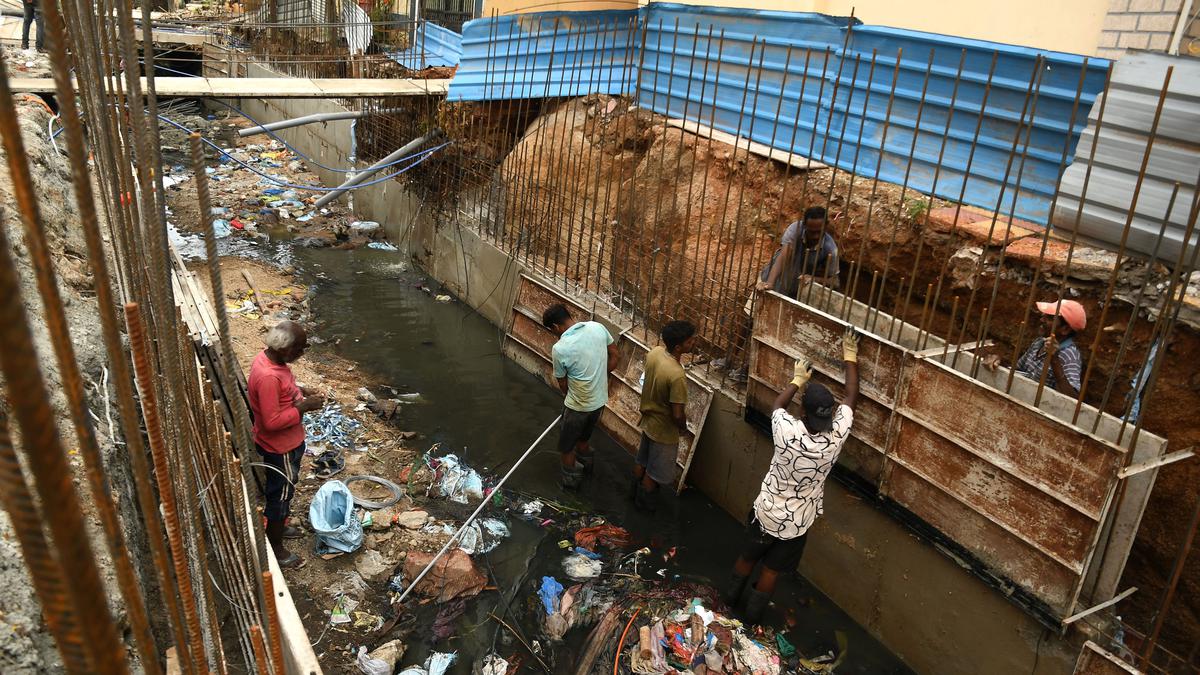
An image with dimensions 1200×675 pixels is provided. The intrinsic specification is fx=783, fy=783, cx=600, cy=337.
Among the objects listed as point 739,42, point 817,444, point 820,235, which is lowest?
point 817,444

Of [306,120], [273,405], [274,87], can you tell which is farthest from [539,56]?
[273,405]

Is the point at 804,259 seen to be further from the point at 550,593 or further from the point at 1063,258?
the point at 550,593

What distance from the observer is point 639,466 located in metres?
6.52

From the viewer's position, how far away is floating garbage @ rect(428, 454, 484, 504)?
645 centimetres

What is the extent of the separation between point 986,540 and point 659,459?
246 cm

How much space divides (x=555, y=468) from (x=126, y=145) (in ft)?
14.5

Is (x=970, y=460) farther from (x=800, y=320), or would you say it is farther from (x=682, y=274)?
(x=682, y=274)

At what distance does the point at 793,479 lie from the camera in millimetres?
4844

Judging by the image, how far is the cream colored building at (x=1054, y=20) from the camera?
5652 millimetres

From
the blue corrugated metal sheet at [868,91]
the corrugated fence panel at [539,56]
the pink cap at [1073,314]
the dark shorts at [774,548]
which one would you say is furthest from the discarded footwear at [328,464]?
the pink cap at [1073,314]

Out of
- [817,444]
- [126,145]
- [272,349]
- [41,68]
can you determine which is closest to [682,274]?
[817,444]

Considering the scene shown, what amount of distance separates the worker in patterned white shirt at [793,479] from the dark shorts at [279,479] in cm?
308

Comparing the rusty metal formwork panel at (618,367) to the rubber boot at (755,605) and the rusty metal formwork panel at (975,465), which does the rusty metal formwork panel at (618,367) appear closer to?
the rusty metal formwork panel at (975,465)

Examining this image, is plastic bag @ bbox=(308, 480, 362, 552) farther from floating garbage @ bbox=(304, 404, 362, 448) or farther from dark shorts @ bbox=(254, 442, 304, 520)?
floating garbage @ bbox=(304, 404, 362, 448)
